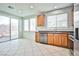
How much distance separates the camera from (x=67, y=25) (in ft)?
19.7

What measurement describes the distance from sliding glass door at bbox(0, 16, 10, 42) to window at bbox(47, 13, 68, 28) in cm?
305

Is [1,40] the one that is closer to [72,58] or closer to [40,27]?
[40,27]

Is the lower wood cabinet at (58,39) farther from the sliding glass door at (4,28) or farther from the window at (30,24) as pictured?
the sliding glass door at (4,28)

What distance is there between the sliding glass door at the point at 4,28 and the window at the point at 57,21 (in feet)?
10.0

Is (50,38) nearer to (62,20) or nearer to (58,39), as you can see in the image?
(58,39)

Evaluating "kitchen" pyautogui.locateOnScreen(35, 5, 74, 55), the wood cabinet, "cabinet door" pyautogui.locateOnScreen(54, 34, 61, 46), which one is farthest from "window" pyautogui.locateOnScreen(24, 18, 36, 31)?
the wood cabinet

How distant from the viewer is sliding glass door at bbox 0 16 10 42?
24.4 ft

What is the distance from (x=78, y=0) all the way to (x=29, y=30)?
7304 mm

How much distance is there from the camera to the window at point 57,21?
246 inches

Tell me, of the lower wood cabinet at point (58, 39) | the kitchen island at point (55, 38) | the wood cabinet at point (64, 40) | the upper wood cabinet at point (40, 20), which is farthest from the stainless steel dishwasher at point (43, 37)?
the wood cabinet at point (64, 40)

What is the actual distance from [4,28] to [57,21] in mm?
3785

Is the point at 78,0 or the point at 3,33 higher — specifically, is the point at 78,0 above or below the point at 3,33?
above

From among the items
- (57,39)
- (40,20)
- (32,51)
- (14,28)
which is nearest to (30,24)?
(14,28)

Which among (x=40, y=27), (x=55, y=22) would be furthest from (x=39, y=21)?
(x=55, y=22)
